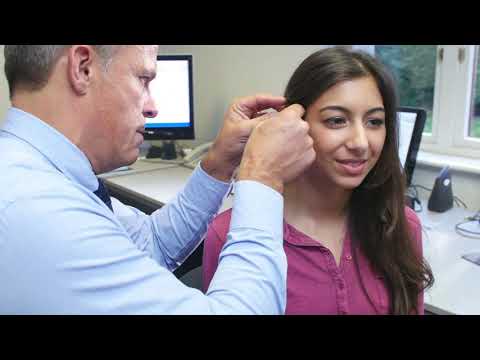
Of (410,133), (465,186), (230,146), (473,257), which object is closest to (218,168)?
(230,146)

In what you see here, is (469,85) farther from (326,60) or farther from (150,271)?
(150,271)

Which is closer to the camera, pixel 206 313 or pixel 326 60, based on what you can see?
pixel 206 313

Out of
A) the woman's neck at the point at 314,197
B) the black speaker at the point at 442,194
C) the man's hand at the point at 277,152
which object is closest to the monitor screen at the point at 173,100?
the black speaker at the point at 442,194

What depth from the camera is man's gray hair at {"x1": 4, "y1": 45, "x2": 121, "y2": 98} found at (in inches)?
26.0

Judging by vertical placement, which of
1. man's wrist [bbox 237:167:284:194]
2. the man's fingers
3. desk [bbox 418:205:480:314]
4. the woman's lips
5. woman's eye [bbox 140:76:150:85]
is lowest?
desk [bbox 418:205:480:314]

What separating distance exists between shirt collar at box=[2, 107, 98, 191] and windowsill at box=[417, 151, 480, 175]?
178 cm

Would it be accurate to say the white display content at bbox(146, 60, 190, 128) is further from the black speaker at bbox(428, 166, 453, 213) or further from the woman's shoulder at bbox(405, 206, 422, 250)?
the woman's shoulder at bbox(405, 206, 422, 250)

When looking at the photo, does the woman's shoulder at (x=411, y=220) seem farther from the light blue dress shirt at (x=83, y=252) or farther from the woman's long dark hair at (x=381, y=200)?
the light blue dress shirt at (x=83, y=252)

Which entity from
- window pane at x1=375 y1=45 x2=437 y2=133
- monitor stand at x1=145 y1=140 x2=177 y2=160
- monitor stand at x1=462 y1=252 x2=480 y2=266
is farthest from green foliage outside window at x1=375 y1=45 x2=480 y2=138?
monitor stand at x1=145 y1=140 x2=177 y2=160

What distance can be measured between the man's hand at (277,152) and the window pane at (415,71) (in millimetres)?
1673

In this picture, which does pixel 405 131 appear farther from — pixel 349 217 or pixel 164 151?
pixel 164 151
